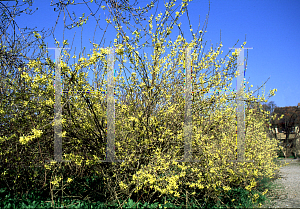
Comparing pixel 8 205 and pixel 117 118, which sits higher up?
pixel 117 118

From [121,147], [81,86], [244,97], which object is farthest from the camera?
[244,97]

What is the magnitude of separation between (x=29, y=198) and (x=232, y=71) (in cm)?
442

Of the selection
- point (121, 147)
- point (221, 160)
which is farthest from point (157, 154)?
point (221, 160)

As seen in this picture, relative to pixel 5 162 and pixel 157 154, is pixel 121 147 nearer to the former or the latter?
pixel 157 154

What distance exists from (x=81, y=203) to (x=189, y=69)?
296 cm

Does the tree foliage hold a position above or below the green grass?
above

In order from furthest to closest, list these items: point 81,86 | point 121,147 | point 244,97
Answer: point 244,97 → point 121,147 → point 81,86

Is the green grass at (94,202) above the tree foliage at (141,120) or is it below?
below

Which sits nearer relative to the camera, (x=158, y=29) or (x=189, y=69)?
(x=158, y=29)

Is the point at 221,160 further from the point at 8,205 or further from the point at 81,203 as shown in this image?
the point at 8,205

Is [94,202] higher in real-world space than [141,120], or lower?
lower

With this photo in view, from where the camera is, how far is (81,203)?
13.6ft

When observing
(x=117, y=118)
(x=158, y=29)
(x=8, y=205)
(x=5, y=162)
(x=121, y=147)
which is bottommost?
(x=8, y=205)

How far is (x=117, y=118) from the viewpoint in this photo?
419 centimetres
